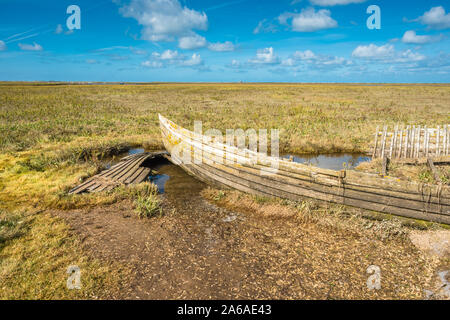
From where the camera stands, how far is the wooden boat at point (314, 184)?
5777 mm

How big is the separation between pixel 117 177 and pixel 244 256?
19.4 ft

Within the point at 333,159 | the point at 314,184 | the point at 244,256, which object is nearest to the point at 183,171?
the point at 314,184

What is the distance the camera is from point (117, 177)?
9.39 m

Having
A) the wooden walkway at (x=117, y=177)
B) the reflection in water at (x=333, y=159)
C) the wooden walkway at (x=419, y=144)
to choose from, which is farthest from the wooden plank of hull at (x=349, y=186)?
the reflection in water at (x=333, y=159)

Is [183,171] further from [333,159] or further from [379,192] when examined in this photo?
[333,159]

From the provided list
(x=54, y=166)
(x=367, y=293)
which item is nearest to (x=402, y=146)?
(x=367, y=293)

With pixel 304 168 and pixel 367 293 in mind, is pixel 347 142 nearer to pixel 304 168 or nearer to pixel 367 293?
pixel 304 168

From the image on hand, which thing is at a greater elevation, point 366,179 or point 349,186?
point 366,179

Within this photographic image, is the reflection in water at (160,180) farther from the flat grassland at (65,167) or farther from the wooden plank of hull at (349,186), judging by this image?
the wooden plank of hull at (349,186)

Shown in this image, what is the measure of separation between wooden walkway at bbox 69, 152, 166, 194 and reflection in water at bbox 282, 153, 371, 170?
7515 mm

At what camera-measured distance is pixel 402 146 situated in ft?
36.6

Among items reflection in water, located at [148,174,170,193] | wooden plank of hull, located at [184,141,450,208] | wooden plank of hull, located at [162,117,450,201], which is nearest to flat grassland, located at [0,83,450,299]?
wooden plank of hull, located at [184,141,450,208]
